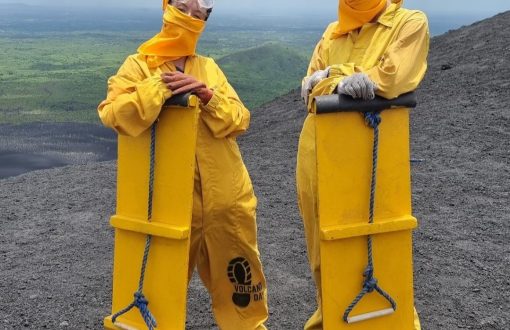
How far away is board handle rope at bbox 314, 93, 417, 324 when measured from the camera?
74.5 inches

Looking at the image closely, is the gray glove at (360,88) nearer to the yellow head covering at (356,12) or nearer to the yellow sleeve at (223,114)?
the yellow head covering at (356,12)

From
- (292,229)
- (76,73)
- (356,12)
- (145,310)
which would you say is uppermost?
(76,73)

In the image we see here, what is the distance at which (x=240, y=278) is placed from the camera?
266 centimetres

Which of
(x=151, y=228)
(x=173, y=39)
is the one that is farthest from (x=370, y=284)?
(x=173, y=39)

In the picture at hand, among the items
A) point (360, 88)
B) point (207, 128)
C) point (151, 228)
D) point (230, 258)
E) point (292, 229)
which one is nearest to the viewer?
point (360, 88)

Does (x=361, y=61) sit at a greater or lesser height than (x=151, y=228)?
greater

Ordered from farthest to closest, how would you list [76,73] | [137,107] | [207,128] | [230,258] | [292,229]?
[76,73] < [292,229] < [230,258] < [207,128] < [137,107]

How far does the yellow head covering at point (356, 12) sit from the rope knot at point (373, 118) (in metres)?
0.50

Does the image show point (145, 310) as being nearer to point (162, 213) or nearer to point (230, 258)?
point (162, 213)

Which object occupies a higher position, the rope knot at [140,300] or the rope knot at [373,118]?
the rope knot at [373,118]

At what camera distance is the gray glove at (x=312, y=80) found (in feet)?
7.09

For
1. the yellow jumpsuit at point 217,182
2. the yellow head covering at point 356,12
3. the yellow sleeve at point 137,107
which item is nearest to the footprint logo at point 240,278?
the yellow jumpsuit at point 217,182

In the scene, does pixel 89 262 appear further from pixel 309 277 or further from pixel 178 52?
pixel 178 52

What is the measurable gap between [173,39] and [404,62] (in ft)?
2.94
